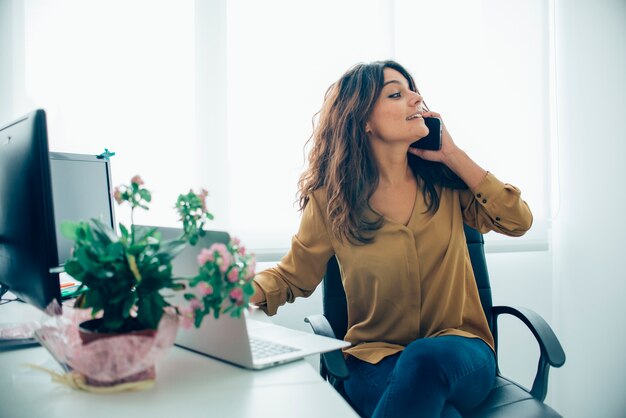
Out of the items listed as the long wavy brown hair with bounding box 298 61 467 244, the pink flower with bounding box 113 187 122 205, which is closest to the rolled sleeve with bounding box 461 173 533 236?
the long wavy brown hair with bounding box 298 61 467 244

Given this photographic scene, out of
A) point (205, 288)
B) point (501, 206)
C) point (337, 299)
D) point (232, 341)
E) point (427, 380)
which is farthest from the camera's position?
point (337, 299)

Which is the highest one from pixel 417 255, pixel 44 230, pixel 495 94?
pixel 495 94

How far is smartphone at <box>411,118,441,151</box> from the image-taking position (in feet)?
5.28

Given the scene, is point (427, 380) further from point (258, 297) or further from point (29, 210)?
point (29, 210)

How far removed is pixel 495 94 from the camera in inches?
93.2

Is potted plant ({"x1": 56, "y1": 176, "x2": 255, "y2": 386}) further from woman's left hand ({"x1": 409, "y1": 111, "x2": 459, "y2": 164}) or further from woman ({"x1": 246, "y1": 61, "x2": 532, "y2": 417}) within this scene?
woman's left hand ({"x1": 409, "y1": 111, "x2": 459, "y2": 164})

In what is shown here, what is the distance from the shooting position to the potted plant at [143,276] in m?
0.76

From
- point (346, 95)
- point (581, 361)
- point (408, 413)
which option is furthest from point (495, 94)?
point (408, 413)

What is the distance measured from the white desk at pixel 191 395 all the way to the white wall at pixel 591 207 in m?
1.93

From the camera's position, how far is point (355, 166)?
5.44ft

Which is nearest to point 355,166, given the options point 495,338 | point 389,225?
point 389,225

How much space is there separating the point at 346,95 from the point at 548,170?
4.02 ft

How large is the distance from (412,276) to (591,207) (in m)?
1.37

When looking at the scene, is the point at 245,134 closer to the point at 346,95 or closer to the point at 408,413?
the point at 346,95
